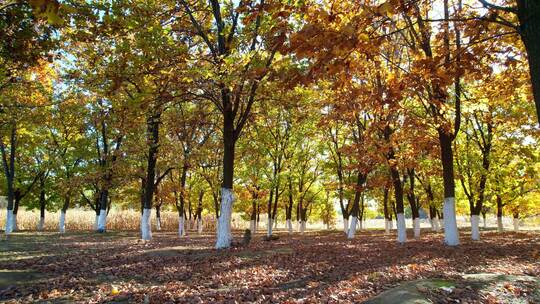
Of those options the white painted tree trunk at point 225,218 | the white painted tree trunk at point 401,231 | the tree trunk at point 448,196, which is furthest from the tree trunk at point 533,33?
the white painted tree trunk at point 401,231

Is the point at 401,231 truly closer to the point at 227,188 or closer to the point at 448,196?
the point at 448,196

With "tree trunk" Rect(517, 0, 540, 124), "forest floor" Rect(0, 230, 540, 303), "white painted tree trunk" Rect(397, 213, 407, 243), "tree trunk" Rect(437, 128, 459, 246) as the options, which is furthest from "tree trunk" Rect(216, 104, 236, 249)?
"tree trunk" Rect(517, 0, 540, 124)

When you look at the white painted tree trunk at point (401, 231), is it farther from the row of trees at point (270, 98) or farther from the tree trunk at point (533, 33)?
the tree trunk at point (533, 33)

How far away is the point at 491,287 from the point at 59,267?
10.8 metres

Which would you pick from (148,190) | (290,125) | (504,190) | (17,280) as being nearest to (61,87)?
(148,190)

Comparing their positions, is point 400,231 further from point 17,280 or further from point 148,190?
point 17,280

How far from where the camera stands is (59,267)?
11055 mm

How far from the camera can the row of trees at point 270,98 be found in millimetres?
6707

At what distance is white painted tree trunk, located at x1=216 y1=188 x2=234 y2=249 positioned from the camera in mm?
14930

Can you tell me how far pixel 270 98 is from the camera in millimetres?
14977

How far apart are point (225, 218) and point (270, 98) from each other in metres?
4.94

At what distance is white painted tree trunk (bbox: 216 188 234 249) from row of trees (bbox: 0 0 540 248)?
0.05 m

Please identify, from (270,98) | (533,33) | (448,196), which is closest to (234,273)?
(270,98)

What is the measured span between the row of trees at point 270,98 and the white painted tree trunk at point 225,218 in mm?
45
